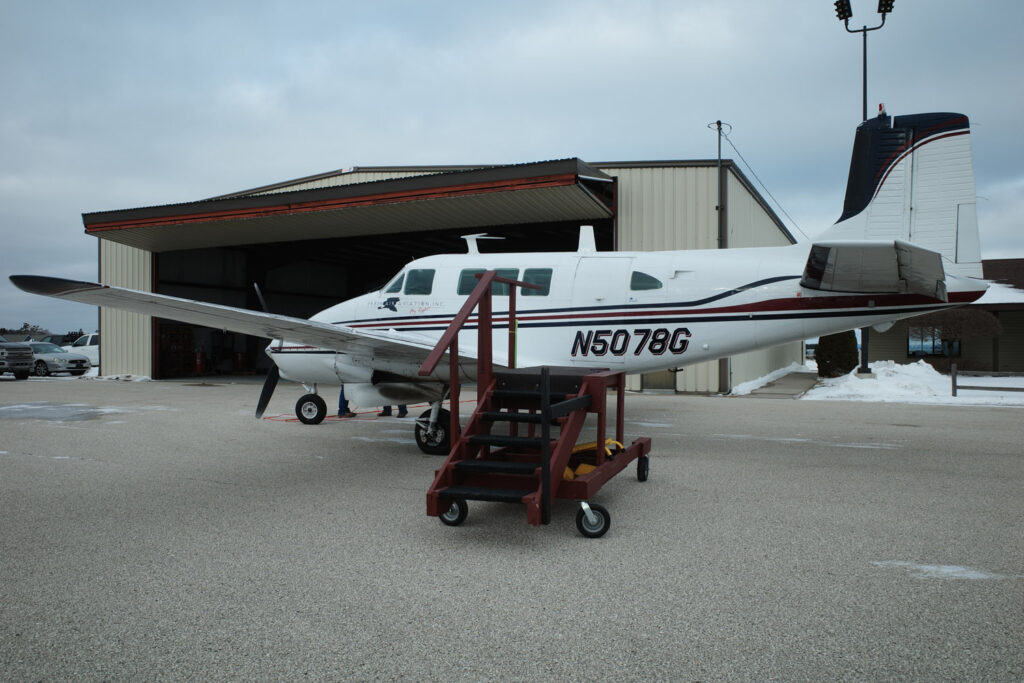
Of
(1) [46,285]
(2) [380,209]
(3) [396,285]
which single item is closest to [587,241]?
(3) [396,285]

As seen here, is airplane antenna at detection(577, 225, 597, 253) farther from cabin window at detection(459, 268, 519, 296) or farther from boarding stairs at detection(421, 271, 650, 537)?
boarding stairs at detection(421, 271, 650, 537)

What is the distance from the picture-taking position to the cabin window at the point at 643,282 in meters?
8.19

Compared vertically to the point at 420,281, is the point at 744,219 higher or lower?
higher

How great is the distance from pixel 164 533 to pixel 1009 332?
2937cm

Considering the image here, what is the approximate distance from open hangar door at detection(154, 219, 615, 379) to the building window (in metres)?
12.8

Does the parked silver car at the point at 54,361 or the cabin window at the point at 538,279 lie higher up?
the cabin window at the point at 538,279

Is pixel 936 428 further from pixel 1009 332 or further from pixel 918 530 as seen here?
pixel 1009 332

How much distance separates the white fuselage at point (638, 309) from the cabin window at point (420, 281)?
0.02 metres

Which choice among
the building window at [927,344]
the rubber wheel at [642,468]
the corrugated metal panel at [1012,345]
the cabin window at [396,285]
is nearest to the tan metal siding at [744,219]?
the building window at [927,344]

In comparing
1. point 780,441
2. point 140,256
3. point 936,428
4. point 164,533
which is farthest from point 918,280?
point 140,256

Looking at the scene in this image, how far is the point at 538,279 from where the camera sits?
8672 mm

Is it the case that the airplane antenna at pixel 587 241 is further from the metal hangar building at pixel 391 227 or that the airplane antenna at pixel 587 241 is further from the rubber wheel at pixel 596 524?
the rubber wheel at pixel 596 524

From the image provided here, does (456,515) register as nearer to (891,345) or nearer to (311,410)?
(311,410)

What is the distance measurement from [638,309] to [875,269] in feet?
8.87
